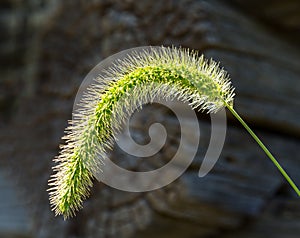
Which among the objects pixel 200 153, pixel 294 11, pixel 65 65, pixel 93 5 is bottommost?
pixel 200 153

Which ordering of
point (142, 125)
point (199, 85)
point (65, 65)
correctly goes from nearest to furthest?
point (199, 85) → point (142, 125) → point (65, 65)

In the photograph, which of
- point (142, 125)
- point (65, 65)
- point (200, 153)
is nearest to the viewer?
point (200, 153)

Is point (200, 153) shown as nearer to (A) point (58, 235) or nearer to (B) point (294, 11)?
(B) point (294, 11)

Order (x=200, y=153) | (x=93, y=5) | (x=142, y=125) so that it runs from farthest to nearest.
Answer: (x=93, y=5) → (x=142, y=125) → (x=200, y=153)

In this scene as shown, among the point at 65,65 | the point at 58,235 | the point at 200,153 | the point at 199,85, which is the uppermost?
the point at 65,65

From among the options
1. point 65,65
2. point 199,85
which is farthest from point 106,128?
point 65,65

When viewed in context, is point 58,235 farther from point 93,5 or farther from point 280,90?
point 280,90

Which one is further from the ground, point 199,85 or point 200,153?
point 200,153

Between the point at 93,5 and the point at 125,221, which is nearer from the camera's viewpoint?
the point at 125,221

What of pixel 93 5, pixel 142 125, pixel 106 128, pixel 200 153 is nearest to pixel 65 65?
pixel 93 5
